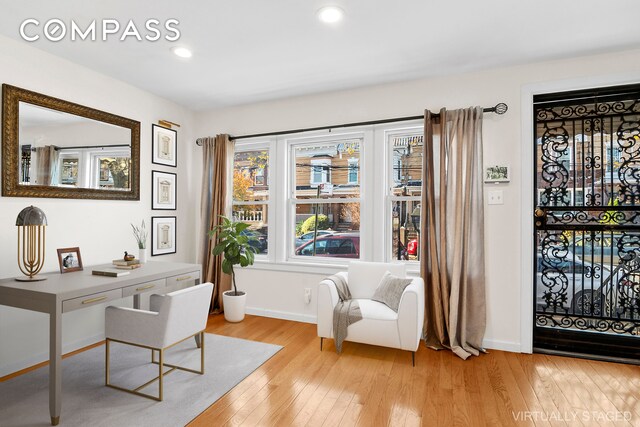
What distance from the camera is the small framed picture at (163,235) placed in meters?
3.92

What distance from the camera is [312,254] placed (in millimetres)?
4117

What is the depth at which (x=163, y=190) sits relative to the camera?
4.04 metres

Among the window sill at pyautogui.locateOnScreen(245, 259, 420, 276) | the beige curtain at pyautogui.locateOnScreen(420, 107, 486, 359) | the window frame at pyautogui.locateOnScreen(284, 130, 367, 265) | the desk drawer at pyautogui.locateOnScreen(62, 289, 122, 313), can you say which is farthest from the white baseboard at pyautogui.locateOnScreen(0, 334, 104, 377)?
the beige curtain at pyautogui.locateOnScreen(420, 107, 486, 359)

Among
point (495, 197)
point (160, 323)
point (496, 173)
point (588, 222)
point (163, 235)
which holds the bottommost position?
point (160, 323)

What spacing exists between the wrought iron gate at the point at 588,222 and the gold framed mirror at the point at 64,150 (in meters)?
4.01

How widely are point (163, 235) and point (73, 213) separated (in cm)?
105

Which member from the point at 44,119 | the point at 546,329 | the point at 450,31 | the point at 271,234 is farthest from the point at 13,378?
the point at 546,329

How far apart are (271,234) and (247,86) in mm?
1691

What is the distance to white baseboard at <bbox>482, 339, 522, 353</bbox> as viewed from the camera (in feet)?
10.3

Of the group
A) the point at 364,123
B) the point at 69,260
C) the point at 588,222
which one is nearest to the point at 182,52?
the point at 364,123

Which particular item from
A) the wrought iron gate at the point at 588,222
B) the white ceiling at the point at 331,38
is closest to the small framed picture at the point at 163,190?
the white ceiling at the point at 331,38

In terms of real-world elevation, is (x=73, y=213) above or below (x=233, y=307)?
above

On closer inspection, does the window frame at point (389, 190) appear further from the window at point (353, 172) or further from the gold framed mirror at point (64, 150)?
the gold framed mirror at point (64, 150)

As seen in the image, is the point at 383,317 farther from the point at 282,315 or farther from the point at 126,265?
the point at 126,265
